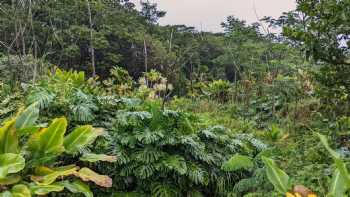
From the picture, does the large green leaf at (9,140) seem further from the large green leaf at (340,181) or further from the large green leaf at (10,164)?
the large green leaf at (340,181)

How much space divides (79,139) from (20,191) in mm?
704

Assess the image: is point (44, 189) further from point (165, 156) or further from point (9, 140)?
point (165, 156)

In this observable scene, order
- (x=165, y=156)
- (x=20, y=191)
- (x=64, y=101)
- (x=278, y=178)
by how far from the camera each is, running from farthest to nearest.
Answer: (x=64, y=101) → (x=165, y=156) → (x=20, y=191) → (x=278, y=178)

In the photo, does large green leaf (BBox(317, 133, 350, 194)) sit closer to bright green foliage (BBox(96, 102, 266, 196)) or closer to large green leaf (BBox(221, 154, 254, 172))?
large green leaf (BBox(221, 154, 254, 172))

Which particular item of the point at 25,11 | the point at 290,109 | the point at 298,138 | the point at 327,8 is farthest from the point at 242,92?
the point at 327,8

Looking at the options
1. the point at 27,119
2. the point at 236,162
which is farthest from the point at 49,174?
the point at 236,162

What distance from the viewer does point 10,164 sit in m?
3.07

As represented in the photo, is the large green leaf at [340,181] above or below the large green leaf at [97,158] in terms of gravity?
above

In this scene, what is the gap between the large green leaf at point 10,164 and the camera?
2.99 meters

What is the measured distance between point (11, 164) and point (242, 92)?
6550 mm

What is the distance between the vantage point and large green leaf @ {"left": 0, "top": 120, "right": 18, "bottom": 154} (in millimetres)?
3342

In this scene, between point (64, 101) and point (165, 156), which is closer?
point (165, 156)

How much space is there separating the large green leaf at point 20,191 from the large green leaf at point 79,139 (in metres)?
0.57

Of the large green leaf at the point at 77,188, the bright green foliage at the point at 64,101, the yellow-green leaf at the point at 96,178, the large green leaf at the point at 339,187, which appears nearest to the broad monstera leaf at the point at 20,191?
the large green leaf at the point at 77,188
